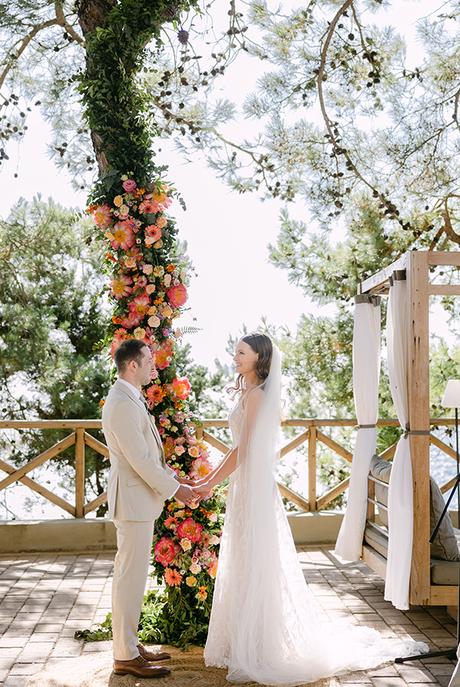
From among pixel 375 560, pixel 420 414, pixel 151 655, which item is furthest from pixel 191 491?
pixel 375 560

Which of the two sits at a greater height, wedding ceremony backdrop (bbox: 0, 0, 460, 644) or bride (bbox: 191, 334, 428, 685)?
Answer: wedding ceremony backdrop (bbox: 0, 0, 460, 644)

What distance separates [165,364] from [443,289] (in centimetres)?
180

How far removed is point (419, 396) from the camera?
17.2 ft

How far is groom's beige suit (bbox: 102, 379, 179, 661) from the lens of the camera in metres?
4.29

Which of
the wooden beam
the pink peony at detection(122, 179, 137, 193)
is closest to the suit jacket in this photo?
the pink peony at detection(122, 179, 137, 193)

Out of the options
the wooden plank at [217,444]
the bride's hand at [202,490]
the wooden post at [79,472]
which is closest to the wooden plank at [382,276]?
the bride's hand at [202,490]

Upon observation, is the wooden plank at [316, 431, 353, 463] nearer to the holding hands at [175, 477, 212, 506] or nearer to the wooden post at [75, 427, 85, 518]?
the wooden post at [75, 427, 85, 518]

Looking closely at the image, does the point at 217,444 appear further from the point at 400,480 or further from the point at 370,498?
the point at 400,480

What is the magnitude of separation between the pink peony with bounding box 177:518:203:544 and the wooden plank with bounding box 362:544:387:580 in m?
1.45

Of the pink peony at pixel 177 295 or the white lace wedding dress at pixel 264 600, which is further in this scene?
the pink peony at pixel 177 295

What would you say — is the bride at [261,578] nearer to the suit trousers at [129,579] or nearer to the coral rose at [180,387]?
the coral rose at [180,387]

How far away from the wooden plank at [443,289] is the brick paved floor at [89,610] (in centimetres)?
200

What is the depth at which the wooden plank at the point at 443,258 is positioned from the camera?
17.5 ft

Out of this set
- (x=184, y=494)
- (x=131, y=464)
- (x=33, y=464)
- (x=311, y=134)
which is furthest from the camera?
(x=311, y=134)
